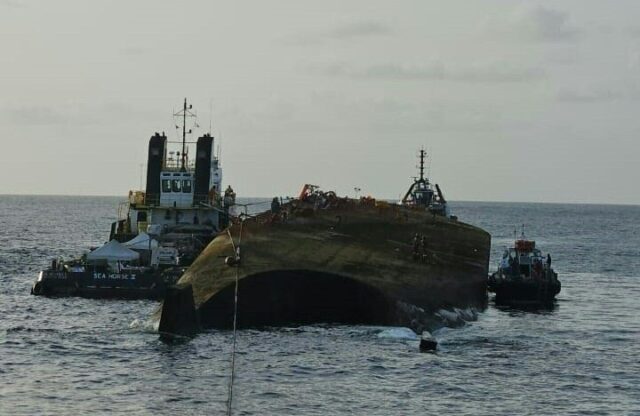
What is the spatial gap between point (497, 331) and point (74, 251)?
2985 inches

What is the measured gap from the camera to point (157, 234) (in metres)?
92.6

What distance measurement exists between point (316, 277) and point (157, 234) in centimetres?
3037

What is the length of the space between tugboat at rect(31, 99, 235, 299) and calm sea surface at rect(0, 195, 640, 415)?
2003 mm

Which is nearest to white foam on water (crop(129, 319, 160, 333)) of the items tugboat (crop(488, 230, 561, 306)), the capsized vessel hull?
the capsized vessel hull

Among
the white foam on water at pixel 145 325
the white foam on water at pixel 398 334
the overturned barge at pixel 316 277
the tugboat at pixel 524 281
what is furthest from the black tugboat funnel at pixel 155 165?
the white foam on water at pixel 398 334

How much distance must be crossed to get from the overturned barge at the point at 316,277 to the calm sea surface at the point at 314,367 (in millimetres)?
2255

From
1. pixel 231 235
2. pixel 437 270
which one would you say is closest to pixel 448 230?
pixel 437 270

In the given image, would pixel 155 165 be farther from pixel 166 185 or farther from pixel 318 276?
pixel 318 276

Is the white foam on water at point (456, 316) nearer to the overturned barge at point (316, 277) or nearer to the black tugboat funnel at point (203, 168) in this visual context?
the overturned barge at point (316, 277)

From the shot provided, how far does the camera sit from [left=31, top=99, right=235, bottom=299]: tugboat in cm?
7719

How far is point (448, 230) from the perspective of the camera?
10931 centimetres

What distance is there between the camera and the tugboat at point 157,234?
77188mm

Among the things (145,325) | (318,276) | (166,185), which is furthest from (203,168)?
(145,325)

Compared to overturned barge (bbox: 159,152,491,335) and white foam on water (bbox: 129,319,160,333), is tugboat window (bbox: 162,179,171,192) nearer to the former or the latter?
overturned barge (bbox: 159,152,491,335)
